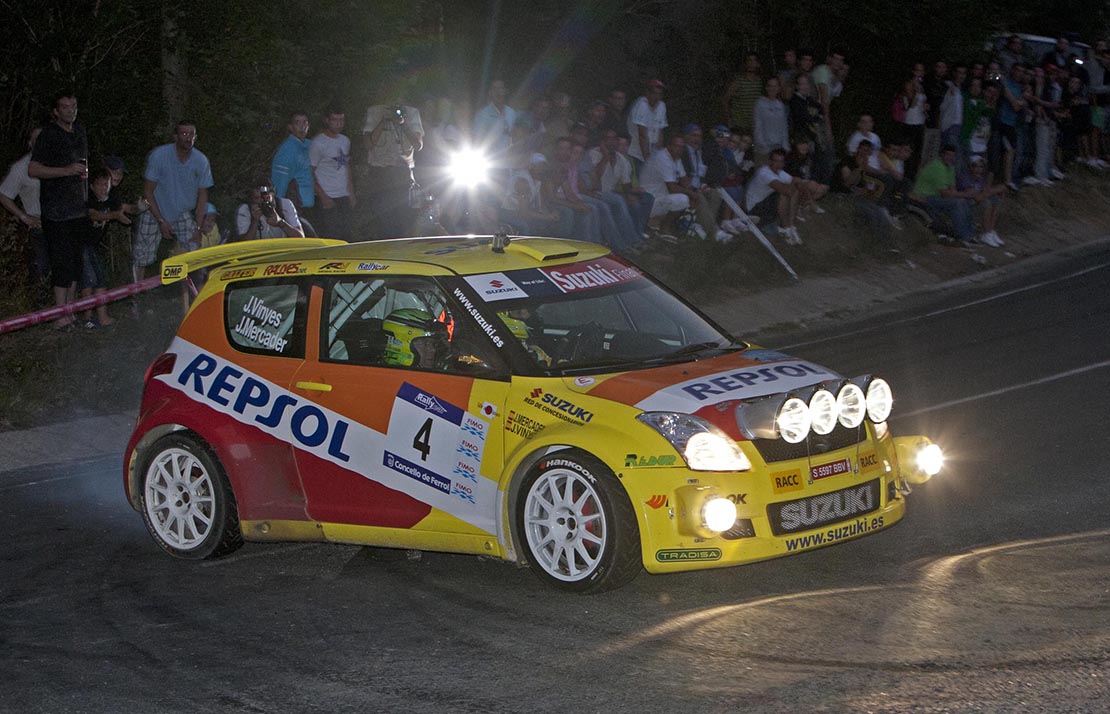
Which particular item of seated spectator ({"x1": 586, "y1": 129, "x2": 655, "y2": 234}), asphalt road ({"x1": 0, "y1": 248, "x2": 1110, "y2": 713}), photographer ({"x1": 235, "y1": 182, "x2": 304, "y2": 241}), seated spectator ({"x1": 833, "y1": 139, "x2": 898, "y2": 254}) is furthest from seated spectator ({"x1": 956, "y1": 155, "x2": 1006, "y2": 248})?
asphalt road ({"x1": 0, "y1": 248, "x2": 1110, "y2": 713})

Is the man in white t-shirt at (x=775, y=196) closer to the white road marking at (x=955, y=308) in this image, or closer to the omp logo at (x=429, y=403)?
the white road marking at (x=955, y=308)

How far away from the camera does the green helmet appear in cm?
767

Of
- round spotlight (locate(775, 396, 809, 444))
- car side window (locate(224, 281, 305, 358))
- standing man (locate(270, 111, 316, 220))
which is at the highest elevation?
standing man (locate(270, 111, 316, 220))

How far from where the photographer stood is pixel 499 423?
7191 mm

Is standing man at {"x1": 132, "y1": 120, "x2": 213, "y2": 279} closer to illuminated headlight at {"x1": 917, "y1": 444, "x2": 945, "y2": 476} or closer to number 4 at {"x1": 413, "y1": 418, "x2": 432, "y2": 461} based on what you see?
number 4 at {"x1": 413, "y1": 418, "x2": 432, "y2": 461}

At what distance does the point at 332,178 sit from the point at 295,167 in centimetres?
56

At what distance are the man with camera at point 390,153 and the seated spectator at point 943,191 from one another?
28.8 ft

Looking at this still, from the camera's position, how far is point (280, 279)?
8.21 meters

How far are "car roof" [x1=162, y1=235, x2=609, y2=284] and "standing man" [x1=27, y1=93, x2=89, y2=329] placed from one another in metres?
4.85

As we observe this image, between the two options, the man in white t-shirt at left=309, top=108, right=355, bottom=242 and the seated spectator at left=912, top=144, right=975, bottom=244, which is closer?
the man in white t-shirt at left=309, top=108, right=355, bottom=242

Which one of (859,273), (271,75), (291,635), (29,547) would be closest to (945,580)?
(291,635)

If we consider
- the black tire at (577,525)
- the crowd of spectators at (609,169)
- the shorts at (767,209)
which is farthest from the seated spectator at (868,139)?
the black tire at (577,525)

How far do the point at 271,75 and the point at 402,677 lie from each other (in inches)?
475

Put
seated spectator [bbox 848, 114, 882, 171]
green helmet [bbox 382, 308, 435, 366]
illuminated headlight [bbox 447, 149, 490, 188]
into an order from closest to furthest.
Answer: green helmet [bbox 382, 308, 435, 366] → illuminated headlight [bbox 447, 149, 490, 188] → seated spectator [bbox 848, 114, 882, 171]
